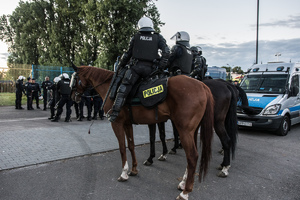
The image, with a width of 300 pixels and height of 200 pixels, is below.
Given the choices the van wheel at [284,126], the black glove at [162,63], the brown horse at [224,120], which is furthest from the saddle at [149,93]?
the van wheel at [284,126]

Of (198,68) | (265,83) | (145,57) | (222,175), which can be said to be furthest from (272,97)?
(145,57)

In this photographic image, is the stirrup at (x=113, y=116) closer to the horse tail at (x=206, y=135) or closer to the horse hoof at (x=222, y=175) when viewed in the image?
the horse tail at (x=206, y=135)

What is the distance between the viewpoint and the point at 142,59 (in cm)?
404

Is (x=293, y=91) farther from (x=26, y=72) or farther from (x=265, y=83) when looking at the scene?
(x=26, y=72)

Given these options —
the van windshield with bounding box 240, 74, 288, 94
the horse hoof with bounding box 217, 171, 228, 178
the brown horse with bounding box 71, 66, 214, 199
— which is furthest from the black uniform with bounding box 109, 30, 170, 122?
the van windshield with bounding box 240, 74, 288, 94

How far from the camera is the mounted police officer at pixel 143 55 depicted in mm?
3932

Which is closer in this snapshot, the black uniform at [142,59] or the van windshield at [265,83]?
the black uniform at [142,59]

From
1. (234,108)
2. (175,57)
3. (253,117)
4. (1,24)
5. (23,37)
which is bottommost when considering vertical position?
(253,117)

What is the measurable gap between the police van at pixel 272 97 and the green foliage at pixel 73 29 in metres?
12.9

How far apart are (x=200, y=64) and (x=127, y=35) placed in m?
14.7

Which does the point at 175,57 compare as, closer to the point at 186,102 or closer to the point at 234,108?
the point at 186,102

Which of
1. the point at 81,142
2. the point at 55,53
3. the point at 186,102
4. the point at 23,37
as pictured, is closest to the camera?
the point at 186,102

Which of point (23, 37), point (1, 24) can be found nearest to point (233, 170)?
point (23, 37)

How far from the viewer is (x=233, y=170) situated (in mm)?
4742
